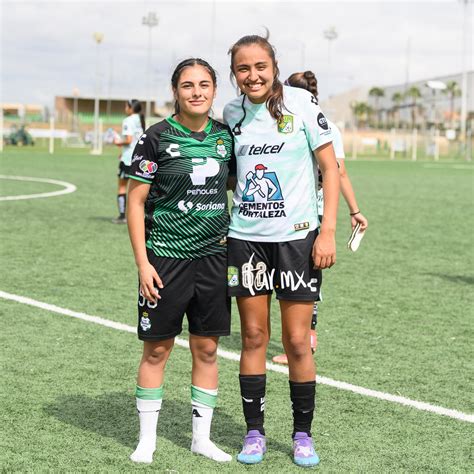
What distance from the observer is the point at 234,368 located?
6207 millimetres

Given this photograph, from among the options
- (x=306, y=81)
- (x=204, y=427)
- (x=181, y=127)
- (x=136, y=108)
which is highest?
(x=136, y=108)

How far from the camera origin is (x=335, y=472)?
171 inches

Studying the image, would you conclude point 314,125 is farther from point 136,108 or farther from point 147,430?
point 136,108

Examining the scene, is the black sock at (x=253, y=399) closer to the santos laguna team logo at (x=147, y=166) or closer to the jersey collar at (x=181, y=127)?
the santos laguna team logo at (x=147, y=166)

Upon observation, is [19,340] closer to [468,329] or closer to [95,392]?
[95,392]

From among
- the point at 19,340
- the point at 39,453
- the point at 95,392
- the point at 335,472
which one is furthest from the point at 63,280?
the point at 335,472

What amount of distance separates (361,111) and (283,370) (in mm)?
115047

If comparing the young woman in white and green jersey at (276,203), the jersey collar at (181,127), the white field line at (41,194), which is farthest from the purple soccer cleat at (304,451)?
the white field line at (41,194)

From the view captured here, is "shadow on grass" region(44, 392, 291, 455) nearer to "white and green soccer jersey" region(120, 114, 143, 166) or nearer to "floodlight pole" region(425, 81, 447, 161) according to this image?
"white and green soccer jersey" region(120, 114, 143, 166)

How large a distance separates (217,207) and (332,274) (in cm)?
590

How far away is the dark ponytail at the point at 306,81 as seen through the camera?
5871mm

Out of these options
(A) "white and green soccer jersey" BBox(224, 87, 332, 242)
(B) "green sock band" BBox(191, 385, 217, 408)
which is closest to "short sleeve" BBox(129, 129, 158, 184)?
(A) "white and green soccer jersey" BBox(224, 87, 332, 242)

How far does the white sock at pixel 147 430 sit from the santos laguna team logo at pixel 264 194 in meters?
1.12

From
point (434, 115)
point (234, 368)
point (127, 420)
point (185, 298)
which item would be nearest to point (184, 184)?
point (185, 298)
